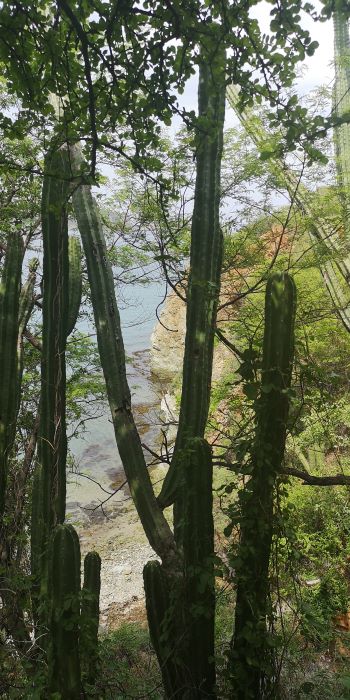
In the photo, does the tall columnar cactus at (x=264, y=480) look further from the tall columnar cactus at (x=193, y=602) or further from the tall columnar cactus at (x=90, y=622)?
the tall columnar cactus at (x=90, y=622)

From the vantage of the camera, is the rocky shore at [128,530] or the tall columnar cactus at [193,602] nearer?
the tall columnar cactus at [193,602]

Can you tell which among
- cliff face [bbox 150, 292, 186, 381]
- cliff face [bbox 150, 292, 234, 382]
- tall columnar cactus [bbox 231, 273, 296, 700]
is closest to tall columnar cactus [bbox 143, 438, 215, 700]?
tall columnar cactus [bbox 231, 273, 296, 700]

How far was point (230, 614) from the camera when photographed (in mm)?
6402

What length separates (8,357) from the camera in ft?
12.4

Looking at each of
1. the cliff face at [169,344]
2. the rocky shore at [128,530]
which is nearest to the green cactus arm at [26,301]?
the rocky shore at [128,530]

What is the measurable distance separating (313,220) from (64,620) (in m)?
4.97

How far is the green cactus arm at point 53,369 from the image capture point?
3.25 m

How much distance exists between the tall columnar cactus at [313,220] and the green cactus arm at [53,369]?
3049 mm

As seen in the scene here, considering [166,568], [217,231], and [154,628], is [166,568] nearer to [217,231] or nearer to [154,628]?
[154,628]

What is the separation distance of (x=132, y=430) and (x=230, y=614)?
458 centimetres

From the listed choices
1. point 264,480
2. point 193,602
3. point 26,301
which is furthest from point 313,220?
point 193,602

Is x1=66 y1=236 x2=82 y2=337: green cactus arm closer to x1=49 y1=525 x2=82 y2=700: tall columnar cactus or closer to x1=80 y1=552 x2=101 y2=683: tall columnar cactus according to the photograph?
x1=80 y1=552 x2=101 y2=683: tall columnar cactus

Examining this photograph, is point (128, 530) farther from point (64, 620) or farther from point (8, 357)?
point (64, 620)

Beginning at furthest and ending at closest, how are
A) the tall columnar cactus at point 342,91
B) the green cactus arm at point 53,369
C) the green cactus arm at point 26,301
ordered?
1. the tall columnar cactus at point 342,91
2. the green cactus arm at point 26,301
3. the green cactus arm at point 53,369
